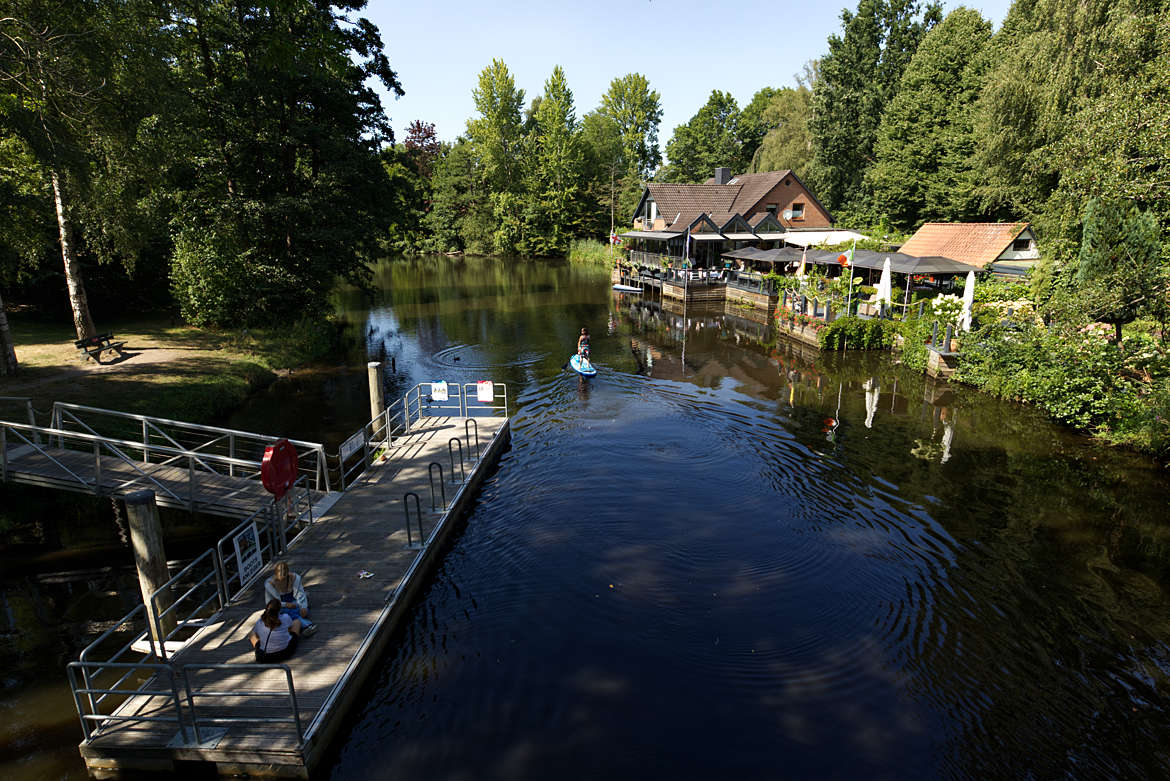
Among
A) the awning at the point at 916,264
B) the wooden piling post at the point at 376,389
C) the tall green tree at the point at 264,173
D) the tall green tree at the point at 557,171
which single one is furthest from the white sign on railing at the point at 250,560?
the tall green tree at the point at 557,171

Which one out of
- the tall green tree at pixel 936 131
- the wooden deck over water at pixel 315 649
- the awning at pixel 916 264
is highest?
the tall green tree at pixel 936 131

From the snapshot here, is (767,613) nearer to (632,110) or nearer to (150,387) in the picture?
(150,387)

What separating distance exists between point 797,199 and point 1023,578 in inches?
2216

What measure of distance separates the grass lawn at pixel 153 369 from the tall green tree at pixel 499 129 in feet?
215

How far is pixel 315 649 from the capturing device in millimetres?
9797

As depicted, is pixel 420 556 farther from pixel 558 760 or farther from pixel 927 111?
pixel 927 111

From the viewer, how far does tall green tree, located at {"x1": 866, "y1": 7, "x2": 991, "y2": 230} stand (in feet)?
166

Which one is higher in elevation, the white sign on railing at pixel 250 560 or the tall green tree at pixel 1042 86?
the tall green tree at pixel 1042 86

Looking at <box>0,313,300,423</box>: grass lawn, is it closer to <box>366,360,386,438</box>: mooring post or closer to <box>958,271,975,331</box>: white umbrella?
<box>366,360,386,438</box>: mooring post

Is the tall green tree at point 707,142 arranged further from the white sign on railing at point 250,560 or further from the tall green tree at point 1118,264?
the white sign on railing at point 250,560

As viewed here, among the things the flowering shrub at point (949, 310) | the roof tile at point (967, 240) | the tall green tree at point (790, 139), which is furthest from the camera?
the tall green tree at point (790, 139)

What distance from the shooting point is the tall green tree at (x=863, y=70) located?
64.1 meters

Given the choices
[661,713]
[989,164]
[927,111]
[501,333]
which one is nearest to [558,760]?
[661,713]

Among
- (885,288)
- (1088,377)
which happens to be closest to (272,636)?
(1088,377)
